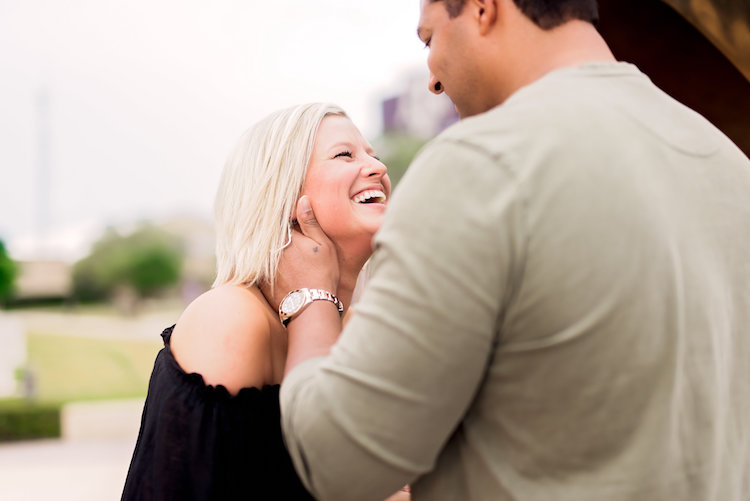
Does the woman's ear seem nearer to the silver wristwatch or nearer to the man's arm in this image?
the man's arm

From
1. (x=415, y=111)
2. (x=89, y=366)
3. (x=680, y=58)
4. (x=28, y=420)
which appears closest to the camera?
(x=680, y=58)

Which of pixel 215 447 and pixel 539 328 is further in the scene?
pixel 215 447

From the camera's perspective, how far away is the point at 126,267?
29.9 meters

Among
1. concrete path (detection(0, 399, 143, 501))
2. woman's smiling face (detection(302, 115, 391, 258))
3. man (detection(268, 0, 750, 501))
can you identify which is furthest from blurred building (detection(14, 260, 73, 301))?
man (detection(268, 0, 750, 501))

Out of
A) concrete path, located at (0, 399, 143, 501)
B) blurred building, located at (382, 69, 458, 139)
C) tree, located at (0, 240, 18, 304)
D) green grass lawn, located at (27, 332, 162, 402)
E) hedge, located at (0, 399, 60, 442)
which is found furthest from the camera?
blurred building, located at (382, 69, 458, 139)

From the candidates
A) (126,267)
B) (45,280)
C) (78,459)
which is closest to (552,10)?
(78,459)

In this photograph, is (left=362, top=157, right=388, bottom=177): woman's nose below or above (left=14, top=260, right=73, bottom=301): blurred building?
above

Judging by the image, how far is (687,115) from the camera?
1.17m

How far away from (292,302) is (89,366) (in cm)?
2589

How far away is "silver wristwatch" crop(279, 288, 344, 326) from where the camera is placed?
140 centimetres

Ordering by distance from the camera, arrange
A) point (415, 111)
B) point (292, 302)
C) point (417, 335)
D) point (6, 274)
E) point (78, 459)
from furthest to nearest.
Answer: point (415, 111), point (6, 274), point (78, 459), point (292, 302), point (417, 335)

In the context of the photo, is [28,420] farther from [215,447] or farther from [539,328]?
[539,328]

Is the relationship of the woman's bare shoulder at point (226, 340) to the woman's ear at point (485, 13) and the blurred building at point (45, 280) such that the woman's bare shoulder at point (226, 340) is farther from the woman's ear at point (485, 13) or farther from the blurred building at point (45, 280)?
the blurred building at point (45, 280)

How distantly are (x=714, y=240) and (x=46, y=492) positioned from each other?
36.1 ft
